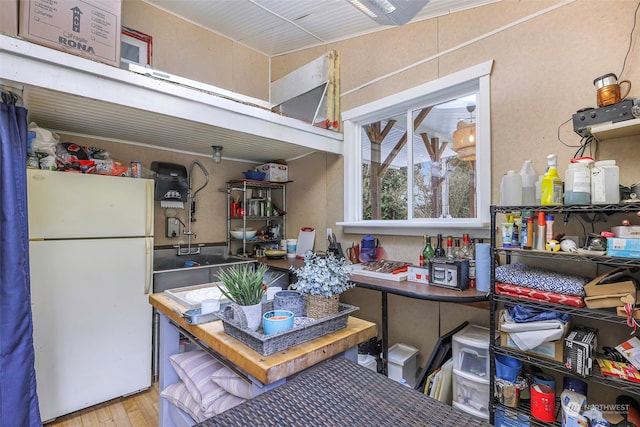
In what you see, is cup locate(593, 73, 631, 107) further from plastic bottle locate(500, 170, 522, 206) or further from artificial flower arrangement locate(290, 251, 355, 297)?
artificial flower arrangement locate(290, 251, 355, 297)

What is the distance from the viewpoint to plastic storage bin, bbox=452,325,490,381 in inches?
72.8

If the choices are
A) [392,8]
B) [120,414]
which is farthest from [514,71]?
[120,414]

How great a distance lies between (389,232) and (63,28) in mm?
2663

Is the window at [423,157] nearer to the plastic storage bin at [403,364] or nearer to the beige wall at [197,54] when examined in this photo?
the plastic storage bin at [403,364]

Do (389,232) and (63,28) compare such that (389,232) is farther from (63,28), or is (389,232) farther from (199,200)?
(63,28)

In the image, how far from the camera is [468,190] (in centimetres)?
235

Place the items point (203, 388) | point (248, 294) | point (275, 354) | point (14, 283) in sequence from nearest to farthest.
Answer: point (275, 354) → point (248, 294) → point (203, 388) → point (14, 283)

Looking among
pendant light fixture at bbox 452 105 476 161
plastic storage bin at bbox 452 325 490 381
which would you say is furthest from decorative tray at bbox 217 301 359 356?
pendant light fixture at bbox 452 105 476 161

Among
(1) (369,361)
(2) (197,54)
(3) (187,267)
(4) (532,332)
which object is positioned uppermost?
(2) (197,54)

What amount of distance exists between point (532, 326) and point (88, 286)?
2900mm

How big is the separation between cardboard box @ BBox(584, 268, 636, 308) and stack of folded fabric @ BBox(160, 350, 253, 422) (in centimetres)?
162

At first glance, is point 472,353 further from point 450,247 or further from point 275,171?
point 275,171

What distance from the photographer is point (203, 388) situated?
1227 mm

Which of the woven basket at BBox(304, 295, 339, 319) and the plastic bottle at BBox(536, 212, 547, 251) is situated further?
the plastic bottle at BBox(536, 212, 547, 251)
